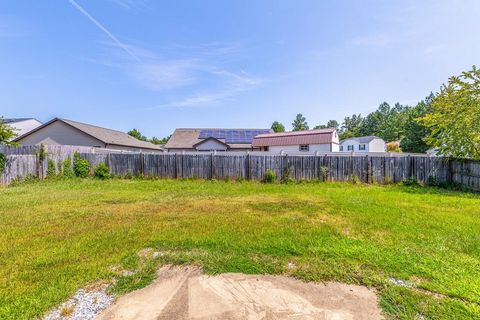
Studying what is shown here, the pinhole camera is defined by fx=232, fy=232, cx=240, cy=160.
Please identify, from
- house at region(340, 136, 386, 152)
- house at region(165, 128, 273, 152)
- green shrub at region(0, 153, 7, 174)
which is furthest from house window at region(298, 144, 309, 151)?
green shrub at region(0, 153, 7, 174)

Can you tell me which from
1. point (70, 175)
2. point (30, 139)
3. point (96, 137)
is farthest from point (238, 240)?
point (30, 139)

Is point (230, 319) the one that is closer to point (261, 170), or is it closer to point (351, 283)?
point (351, 283)

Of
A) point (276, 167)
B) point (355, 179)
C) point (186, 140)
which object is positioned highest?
point (186, 140)

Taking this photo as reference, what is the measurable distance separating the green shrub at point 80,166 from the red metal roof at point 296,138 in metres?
18.2

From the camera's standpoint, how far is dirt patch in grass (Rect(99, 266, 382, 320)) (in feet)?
7.37

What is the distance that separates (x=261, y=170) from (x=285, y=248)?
812cm

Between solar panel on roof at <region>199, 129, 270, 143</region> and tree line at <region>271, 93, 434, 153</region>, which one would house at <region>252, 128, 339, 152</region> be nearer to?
solar panel on roof at <region>199, 129, 270, 143</region>

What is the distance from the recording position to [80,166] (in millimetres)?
12500

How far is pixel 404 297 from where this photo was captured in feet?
7.97

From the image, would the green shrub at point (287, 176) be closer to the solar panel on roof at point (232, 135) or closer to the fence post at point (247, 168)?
the fence post at point (247, 168)

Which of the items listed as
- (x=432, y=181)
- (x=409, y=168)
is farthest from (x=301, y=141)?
(x=432, y=181)

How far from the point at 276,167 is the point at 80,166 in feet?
34.4

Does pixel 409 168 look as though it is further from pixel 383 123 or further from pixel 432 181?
pixel 383 123

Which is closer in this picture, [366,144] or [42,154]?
[42,154]
